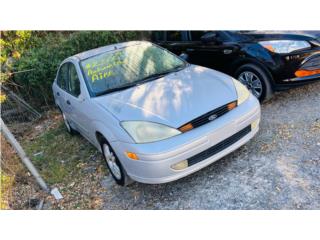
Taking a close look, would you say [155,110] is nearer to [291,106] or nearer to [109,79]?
[109,79]

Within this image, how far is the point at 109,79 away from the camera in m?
4.13

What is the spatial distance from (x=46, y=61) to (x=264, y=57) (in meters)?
4.99

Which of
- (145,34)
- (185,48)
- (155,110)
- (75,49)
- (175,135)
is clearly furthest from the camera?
(145,34)

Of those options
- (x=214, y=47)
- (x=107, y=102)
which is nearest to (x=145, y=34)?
(x=214, y=47)

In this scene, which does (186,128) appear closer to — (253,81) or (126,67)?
(126,67)

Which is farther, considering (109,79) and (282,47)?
(282,47)

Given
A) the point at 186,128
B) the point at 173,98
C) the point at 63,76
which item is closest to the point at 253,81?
the point at 173,98

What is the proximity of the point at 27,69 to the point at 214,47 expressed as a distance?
4398mm

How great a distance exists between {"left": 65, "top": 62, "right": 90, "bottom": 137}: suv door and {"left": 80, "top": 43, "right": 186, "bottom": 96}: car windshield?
0.71 feet

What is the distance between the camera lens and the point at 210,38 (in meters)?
5.29

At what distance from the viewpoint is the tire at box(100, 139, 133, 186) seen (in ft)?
11.7

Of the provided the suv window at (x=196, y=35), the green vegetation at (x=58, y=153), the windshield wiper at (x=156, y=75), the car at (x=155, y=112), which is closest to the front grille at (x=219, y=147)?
the car at (x=155, y=112)

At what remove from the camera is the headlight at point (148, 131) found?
3174 mm

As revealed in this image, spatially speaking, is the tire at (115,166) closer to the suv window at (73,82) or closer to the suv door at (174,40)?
the suv window at (73,82)
